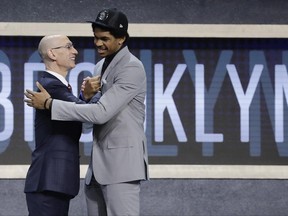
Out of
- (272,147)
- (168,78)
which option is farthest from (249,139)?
(168,78)

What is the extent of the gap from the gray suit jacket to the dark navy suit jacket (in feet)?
0.56

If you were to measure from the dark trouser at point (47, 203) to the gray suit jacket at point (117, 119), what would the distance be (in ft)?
0.83

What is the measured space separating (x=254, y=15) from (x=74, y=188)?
3.31 meters

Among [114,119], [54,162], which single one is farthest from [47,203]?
[114,119]

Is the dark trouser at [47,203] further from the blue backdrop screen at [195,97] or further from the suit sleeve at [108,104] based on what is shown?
the blue backdrop screen at [195,97]

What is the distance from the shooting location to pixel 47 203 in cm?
566

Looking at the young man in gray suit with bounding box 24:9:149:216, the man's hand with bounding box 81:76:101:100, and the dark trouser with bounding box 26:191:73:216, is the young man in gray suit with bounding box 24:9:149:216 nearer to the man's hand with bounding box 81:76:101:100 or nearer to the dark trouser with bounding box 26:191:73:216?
the man's hand with bounding box 81:76:101:100

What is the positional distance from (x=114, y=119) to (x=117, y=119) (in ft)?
0.05

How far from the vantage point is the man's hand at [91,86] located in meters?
5.55

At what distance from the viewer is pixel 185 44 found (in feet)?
27.9

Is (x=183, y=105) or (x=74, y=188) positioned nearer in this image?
(x=74, y=188)

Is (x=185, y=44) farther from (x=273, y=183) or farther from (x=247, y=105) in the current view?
(x=273, y=183)

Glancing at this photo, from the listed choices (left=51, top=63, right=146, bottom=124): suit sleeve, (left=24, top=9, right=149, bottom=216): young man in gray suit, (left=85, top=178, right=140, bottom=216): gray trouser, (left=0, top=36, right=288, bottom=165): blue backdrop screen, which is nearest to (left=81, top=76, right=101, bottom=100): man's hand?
(left=24, top=9, right=149, bottom=216): young man in gray suit

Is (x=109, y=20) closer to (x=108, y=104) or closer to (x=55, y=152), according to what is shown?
(x=108, y=104)
